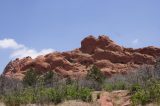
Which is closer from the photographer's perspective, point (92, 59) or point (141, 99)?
point (141, 99)

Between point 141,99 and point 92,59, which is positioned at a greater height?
point 92,59

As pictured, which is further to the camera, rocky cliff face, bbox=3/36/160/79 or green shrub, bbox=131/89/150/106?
rocky cliff face, bbox=3/36/160/79

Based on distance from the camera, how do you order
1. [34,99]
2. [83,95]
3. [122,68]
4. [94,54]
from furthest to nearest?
[94,54] < [122,68] < [83,95] < [34,99]

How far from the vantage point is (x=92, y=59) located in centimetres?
14275

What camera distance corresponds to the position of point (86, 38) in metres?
150

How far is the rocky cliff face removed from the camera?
5428 inches

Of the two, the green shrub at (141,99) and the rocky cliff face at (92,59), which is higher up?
the rocky cliff face at (92,59)

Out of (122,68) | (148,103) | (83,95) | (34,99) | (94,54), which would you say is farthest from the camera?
(94,54)

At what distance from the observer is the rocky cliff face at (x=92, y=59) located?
138 metres

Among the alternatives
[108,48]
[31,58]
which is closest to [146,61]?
[108,48]

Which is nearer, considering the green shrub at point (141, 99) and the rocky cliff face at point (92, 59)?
the green shrub at point (141, 99)

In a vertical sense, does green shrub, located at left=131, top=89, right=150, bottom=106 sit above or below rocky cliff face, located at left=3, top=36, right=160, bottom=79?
below

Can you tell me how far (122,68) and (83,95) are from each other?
10567 centimetres

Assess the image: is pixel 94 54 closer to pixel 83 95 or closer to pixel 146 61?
pixel 146 61
